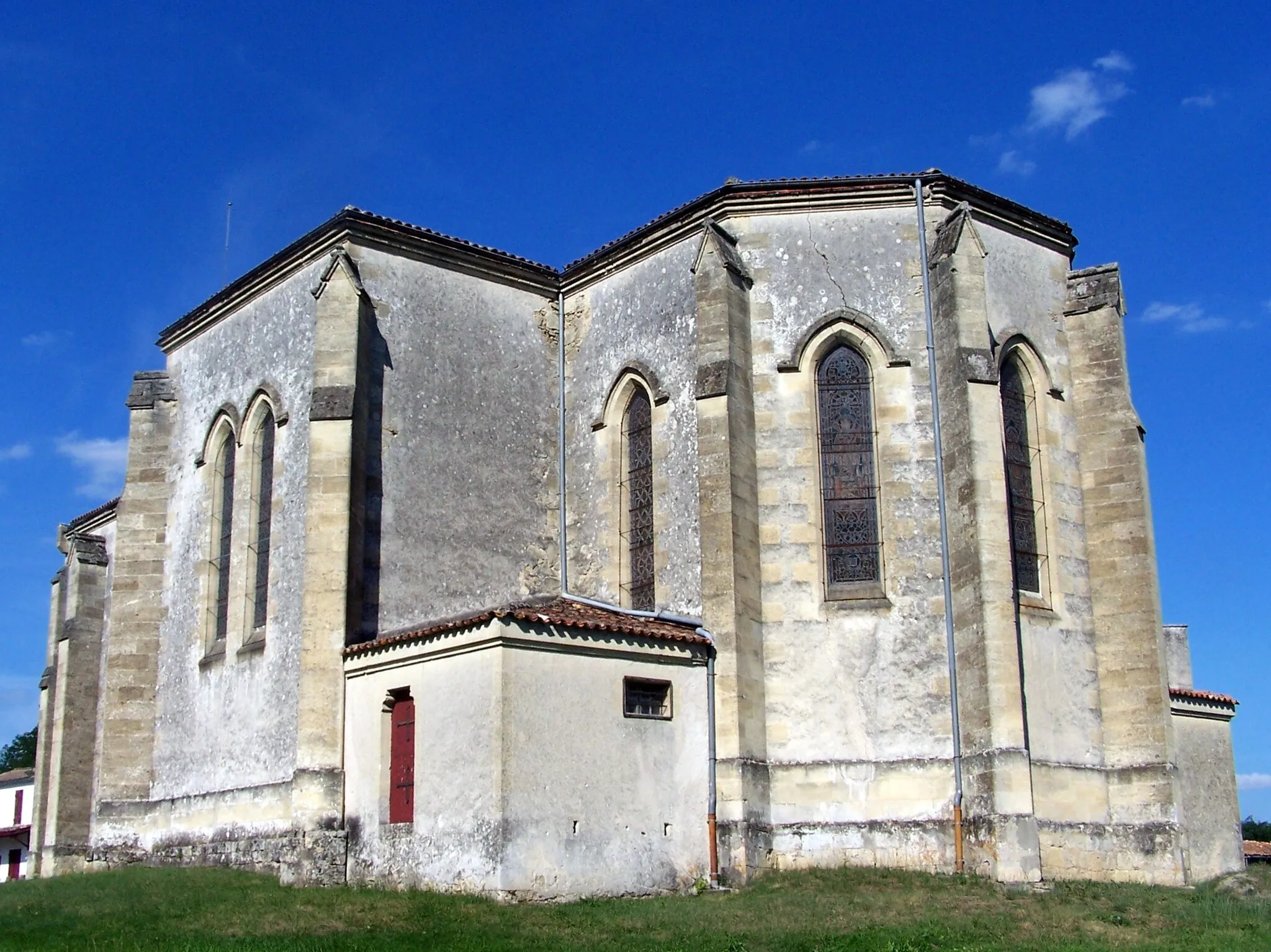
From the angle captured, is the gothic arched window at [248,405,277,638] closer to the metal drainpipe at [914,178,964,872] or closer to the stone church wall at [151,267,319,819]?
the stone church wall at [151,267,319,819]

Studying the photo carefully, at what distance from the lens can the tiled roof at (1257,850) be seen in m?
38.7

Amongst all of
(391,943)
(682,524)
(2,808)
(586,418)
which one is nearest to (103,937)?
(391,943)

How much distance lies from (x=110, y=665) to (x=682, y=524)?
38.5ft

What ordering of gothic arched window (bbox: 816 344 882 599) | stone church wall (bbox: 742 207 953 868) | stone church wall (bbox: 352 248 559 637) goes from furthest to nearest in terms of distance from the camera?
stone church wall (bbox: 352 248 559 637) < gothic arched window (bbox: 816 344 882 599) < stone church wall (bbox: 742 207 953 868)

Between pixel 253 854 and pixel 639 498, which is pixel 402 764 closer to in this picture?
pixel 253 854

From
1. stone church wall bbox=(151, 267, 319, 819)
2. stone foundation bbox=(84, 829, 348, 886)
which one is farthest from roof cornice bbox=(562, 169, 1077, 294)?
stone foundation bbox=(84, 829, 348, 886)

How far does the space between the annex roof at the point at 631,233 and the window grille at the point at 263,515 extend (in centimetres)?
281

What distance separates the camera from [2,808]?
172ft

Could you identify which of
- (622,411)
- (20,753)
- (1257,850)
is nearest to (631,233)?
(622,411)

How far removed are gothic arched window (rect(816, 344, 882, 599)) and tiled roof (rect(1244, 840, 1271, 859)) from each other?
21.3 m

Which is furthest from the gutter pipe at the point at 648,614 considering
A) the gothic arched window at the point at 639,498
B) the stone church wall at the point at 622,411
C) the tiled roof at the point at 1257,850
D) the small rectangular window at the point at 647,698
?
the tiled roof at the point at 1257,850

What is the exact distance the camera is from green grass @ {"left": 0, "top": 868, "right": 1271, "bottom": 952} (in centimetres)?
1554

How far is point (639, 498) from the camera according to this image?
24.7 m

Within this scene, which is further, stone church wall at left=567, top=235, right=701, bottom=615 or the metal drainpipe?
stone church wall at left=567, top=235, right=701, bottom=615
